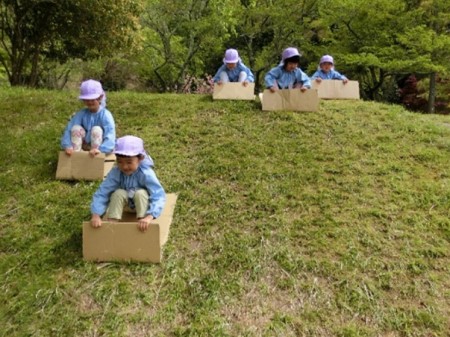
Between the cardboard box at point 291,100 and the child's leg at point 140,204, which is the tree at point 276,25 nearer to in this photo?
the cardboard box at point 291,100

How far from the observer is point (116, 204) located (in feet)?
12.4

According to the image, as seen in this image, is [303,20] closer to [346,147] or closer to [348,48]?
[348,48]

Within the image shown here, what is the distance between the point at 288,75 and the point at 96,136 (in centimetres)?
328

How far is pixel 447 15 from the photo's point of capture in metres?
12.8

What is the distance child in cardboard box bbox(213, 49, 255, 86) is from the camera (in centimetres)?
734

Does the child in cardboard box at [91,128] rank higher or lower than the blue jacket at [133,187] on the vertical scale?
higher

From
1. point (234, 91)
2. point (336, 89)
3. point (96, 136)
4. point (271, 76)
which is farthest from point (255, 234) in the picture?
point (336, 89)

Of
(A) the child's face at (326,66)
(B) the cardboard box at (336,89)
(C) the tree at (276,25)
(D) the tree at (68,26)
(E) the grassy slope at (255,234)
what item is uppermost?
(C) the tree at (276,25)

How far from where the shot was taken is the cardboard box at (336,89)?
24.9ft


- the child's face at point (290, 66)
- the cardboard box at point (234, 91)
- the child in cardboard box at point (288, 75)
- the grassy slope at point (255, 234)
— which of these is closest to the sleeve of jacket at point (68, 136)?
the grassy slope at point (255, 234)

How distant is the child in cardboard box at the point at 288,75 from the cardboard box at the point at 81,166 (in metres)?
2.88

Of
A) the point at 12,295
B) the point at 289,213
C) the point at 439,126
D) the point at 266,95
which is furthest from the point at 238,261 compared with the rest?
the point at 439,126

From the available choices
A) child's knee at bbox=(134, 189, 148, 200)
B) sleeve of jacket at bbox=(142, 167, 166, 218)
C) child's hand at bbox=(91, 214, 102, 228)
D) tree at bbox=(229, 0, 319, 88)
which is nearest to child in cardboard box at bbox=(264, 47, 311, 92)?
sleeve of jacket at bbox=(142, 167, 166, 218)

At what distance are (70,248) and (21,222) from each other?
833 mm
